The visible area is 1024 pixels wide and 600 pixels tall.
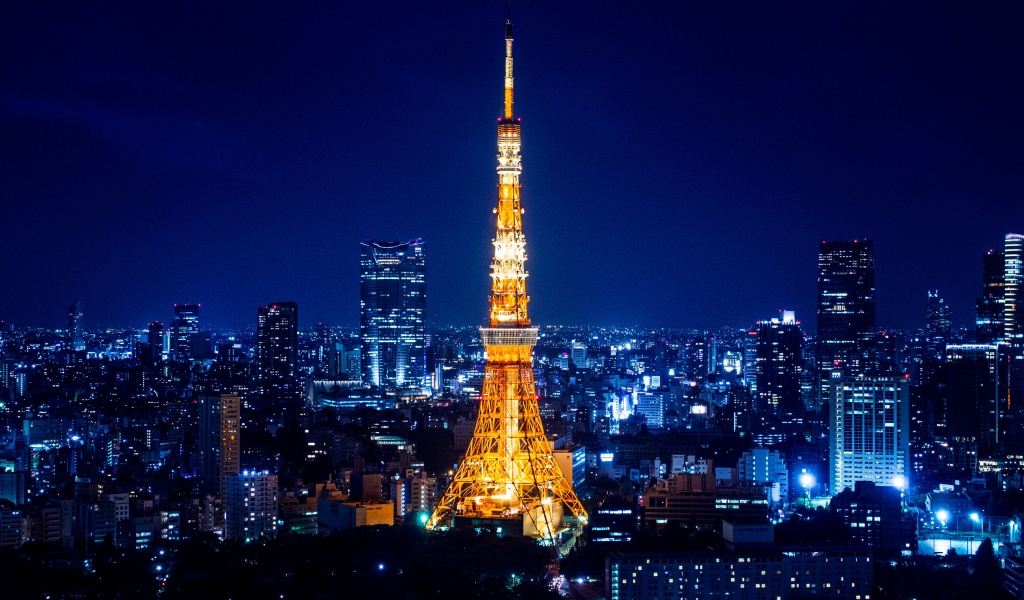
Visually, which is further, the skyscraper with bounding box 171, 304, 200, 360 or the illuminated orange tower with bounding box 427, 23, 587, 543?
the skyscraper with bounding box 171, 304, 200, 360

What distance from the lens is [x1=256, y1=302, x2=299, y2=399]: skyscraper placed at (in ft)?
114

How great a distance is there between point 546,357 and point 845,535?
81.2ft

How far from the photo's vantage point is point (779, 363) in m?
32.7

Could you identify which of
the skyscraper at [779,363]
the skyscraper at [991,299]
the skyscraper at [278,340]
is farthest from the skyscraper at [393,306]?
the skyscraper at [991,299]

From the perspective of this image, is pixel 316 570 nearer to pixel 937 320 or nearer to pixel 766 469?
pixel 766 469

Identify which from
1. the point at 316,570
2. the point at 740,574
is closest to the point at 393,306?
the point at 316,570

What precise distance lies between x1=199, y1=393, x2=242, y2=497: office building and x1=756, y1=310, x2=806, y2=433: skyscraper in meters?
12.8

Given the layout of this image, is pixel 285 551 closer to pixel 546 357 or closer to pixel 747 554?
pixel 747 554

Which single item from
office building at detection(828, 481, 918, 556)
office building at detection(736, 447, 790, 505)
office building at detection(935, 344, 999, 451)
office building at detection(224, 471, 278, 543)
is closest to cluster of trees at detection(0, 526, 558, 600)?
office building at detection(224, 471, 278, 543)

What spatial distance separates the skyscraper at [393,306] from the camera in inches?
1497

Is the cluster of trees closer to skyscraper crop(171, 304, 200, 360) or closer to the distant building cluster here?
the distant building cluster

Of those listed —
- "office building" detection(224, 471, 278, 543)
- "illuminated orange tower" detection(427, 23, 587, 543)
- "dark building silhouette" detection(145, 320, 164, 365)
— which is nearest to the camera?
"illuminated orange tower" detection(427, 23, 587, 543)

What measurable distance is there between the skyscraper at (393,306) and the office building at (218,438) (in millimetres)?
17521

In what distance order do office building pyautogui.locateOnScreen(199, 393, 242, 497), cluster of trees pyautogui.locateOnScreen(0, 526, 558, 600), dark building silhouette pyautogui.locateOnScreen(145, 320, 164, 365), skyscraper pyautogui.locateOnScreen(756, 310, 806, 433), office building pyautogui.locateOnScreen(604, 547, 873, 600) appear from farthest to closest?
1. dark building silhouette pyautogui.locateOnScreen(145, 320, 164, 365)
2. skyscraper pyautogui.locateOnScreen(756, 310, 806, 433)
3. office building pyautogui.locateOnScreen(199, 393, 242, 497)
4. cluster of trees pyautogui.locateOnScreen(0, 526, 558, 600)
5. office building pyautogui.locateOnScreen(604, 547, 873, 600)
